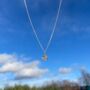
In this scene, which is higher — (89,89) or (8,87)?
(8,87)

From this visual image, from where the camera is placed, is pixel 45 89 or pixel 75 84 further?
pixel 75 84

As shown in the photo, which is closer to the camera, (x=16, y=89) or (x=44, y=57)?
(x=44, y=57)

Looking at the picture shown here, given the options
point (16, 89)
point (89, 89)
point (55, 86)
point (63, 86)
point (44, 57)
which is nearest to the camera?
point (44, 57)

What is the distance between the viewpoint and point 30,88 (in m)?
71.6

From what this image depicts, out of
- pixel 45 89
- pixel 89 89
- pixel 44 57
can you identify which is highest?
pixel 45 89

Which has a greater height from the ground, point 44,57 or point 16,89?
point 16,89

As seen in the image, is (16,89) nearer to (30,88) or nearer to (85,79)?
(30,88)

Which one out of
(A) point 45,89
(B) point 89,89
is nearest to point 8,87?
(A) point 45,89

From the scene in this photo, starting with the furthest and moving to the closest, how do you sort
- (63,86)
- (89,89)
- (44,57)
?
(63,86), (89,89), (44,57)

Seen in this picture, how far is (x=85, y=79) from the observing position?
73.9 meters

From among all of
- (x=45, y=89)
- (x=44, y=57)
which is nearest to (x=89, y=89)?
(x=45, y=89)

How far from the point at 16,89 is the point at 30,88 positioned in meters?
3.62

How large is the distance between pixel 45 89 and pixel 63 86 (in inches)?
387

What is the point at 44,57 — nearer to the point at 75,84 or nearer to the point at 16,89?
the point at 16,89
